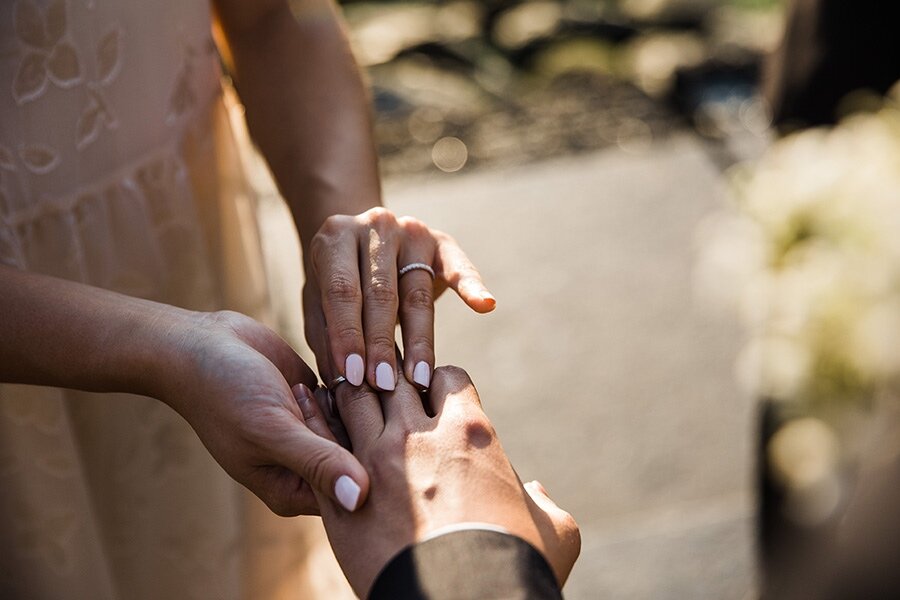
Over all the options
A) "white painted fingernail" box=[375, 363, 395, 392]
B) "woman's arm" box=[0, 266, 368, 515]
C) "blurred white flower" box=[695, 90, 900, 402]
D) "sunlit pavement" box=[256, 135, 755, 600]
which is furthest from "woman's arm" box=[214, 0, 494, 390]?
"sunlit pavement" box=[256, 135, 755, 600]

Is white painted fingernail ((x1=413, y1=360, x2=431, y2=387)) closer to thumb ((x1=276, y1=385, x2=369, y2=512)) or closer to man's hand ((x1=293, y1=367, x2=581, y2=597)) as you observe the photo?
man's hand ((x1=293, y1=367, x2=581, y2=597))

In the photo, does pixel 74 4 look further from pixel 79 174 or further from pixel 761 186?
pixel 761 186

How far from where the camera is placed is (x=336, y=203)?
143 cm

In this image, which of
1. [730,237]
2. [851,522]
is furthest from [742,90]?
[851,522]

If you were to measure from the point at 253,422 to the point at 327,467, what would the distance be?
0.10 meters

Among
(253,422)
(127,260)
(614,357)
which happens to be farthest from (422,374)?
(614,357)

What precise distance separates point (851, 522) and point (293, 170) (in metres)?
1.05

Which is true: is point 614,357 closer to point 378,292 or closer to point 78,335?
point 378,292

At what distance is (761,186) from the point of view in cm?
252

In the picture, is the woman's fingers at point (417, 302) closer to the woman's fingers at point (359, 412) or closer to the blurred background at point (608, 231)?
the woman's fingers at point (359, 412)

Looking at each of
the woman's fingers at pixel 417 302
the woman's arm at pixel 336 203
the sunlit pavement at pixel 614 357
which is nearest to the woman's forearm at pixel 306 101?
the woman's arm at pixel 336 203

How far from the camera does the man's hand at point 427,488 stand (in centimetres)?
100

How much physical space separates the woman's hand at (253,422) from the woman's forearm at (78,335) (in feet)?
0.09

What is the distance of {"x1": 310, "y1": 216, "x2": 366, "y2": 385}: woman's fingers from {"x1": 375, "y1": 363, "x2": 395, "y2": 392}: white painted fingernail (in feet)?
Result: 0.07
